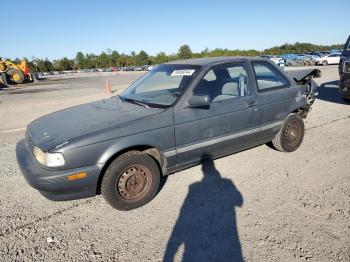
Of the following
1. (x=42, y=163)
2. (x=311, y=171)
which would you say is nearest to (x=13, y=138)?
(x=42, y=163)

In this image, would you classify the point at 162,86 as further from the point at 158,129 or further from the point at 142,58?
the point at 142,58

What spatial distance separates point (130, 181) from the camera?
3.34 meters

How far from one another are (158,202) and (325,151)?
312 cm

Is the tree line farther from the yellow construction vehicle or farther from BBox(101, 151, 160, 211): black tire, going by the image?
BBox(101, 151, 160, 211): black tire

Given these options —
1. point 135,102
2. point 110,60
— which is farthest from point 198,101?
point 110,60

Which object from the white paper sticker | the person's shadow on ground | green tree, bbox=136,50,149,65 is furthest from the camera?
green tree, bbox=136,50,149,65

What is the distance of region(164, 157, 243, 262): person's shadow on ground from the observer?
2598 mm

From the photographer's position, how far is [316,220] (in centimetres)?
301

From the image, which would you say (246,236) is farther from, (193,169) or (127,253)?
(193,169)

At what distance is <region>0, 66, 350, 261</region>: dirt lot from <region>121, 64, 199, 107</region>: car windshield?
115cm

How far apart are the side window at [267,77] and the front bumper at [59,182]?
2.75m

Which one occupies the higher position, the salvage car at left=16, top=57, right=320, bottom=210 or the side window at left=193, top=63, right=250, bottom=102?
the side window at left=193, top=63, right=250, bottom=102

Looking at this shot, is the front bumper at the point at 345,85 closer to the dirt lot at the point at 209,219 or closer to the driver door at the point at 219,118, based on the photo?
the dirt lot at the point at 209,219

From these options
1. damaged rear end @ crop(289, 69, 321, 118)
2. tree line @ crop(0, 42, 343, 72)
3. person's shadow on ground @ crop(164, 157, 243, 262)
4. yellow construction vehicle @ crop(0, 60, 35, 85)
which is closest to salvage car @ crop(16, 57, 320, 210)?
damaged rear end @ crop(289, 69, 321, 118)
